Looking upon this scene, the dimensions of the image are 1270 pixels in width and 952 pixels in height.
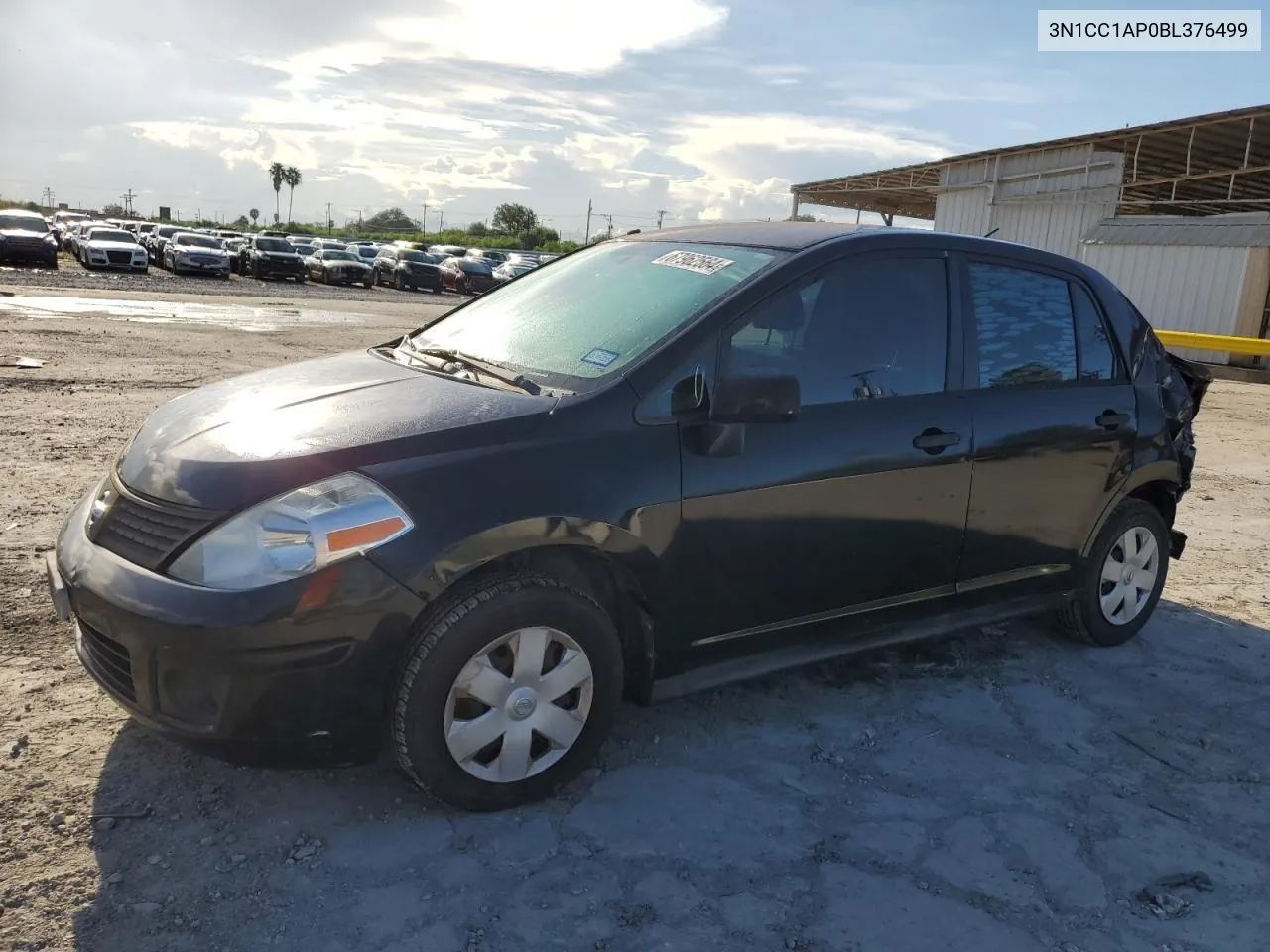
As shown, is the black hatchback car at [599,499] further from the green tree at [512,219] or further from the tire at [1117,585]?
the green tree at [512,219]

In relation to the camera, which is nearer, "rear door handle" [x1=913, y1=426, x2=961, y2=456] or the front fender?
the front fender

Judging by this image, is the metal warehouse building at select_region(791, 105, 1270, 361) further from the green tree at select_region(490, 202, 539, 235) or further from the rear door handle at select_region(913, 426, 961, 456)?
the green tree at select_region(490, 202, 539, 235)

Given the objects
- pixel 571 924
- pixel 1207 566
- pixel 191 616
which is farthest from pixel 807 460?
pixel 1207 566

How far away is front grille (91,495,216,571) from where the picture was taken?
2682 millimetres

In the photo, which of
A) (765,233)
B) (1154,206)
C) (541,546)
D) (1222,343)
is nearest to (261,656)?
(541,546)

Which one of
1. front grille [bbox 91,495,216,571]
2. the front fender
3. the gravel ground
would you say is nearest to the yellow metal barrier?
the front fender

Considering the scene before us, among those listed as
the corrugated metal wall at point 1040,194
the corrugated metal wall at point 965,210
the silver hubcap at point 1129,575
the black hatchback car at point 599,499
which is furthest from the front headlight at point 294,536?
the corrugated metal wall at point 965,210

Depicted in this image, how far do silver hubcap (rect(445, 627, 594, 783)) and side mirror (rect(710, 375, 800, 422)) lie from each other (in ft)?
2.79

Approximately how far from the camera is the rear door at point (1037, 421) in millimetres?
3920

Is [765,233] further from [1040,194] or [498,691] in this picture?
[1040,194]

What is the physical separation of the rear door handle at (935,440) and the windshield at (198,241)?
33760 millimetres

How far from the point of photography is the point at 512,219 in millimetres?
97625

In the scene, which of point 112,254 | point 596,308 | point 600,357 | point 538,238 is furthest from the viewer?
point 538,238

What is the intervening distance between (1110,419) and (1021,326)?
652mm
